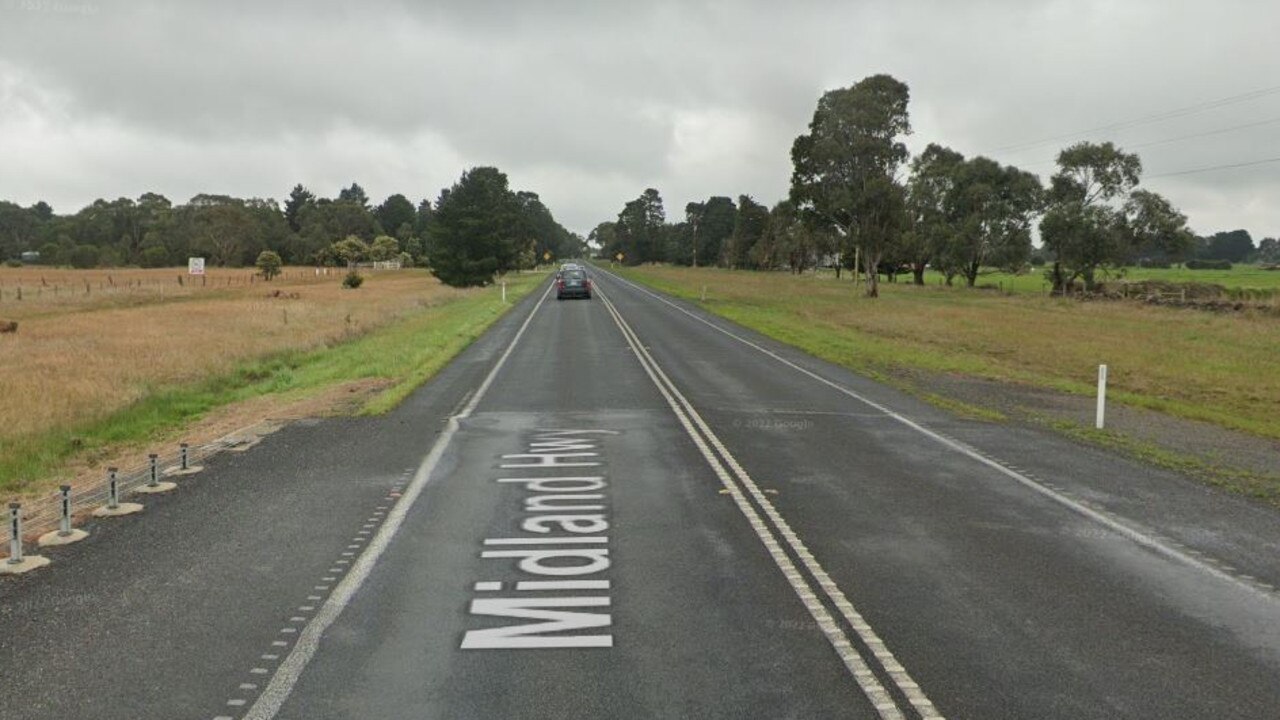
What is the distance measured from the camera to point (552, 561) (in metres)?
6.97

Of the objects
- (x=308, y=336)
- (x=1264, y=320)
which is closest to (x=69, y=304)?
(x=308, y=336)

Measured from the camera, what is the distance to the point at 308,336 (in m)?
30.3

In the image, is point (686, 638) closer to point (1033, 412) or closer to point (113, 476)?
point (113, 476)

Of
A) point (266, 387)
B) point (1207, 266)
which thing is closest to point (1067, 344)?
point (266, 387)

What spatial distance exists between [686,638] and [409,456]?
6.27 m

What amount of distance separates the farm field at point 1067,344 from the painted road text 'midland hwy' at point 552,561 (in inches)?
455

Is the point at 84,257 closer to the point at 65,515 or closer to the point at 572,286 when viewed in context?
the point at 572,286

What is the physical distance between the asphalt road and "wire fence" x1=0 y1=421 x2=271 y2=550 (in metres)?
0.59

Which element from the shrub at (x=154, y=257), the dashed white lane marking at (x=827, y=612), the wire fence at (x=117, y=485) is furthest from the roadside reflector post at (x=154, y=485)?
the shrub at (x=154, y=257)

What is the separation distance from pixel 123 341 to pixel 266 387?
10.3 metres

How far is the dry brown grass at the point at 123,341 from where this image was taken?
52.0 feet

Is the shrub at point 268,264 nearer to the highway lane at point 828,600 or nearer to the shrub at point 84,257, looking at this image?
the shrub at point 84,257

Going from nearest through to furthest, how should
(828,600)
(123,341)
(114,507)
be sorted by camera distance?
(828,600)
(114,507)
(123,341)

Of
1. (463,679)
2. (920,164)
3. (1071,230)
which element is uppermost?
(920,164)
